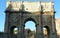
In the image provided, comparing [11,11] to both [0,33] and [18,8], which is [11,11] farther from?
[0,33]

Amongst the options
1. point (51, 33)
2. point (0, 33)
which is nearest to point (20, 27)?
point (0, 33)

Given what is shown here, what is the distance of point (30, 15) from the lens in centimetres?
2798

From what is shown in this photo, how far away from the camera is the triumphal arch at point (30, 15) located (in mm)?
27391

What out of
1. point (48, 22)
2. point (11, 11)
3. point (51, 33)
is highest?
point (11, 11)

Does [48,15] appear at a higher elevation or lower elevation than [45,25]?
higher

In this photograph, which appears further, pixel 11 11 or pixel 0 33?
pixel 11 11

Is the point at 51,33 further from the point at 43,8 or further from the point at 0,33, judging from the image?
the point at 0,33

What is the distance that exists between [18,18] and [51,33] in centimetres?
638

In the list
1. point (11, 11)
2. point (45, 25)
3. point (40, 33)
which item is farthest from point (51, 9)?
point (11, 11)

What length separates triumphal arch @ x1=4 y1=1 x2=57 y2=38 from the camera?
27391 millimetres

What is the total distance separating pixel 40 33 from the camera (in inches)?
1045

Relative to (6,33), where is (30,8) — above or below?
above

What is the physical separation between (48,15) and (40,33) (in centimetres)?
376

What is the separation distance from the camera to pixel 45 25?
91.1 ft
